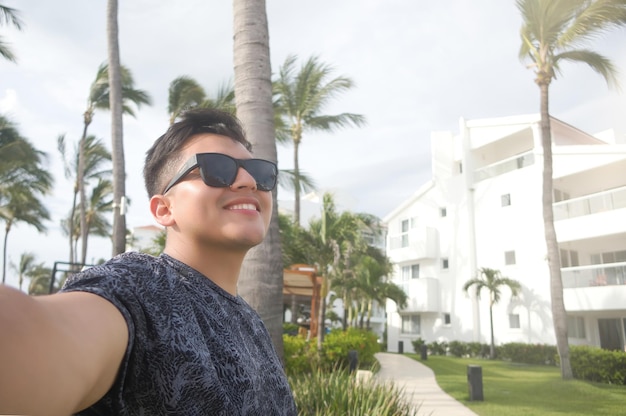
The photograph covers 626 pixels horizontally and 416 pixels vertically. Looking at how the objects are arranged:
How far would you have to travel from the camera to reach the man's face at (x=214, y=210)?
4.20ft

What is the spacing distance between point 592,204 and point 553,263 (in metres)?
7.44

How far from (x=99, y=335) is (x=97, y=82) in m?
19.8

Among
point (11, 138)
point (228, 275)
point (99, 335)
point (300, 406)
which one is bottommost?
point (300, 406)

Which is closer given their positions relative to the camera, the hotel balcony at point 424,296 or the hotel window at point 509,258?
the hotel window at point 509,258

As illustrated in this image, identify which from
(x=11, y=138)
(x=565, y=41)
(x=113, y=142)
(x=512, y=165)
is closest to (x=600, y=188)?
(x=512, y=165)

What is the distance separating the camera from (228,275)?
4.34ft

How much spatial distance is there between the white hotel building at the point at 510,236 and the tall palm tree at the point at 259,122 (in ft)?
60.7

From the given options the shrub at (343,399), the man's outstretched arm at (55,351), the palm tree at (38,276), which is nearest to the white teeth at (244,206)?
the man's outstretched arm at (55,351)

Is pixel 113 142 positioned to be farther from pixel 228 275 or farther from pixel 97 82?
pixel 228 275

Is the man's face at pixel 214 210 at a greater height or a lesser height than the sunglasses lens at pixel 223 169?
lesser

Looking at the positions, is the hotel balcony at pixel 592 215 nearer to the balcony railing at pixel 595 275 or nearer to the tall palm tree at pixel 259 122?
the balcony railing at pixel 595 275

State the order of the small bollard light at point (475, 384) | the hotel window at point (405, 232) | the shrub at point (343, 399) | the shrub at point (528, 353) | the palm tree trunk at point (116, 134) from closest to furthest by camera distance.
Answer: the shrub at point (343, 399) → the small bollard light at point (475, 384) → the palm tree trunk at point (116, 134) → the shrub at point (528, 353) → the hotel window at point (405, 232)

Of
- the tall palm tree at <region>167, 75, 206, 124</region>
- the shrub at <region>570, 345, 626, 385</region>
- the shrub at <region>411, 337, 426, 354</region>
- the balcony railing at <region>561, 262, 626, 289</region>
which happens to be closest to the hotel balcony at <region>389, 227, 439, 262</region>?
the shrub at <region>411, 337, 426, 354</region>

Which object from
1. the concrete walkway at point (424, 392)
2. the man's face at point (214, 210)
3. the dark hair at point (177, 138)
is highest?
the dark hair at point (177, 138)
